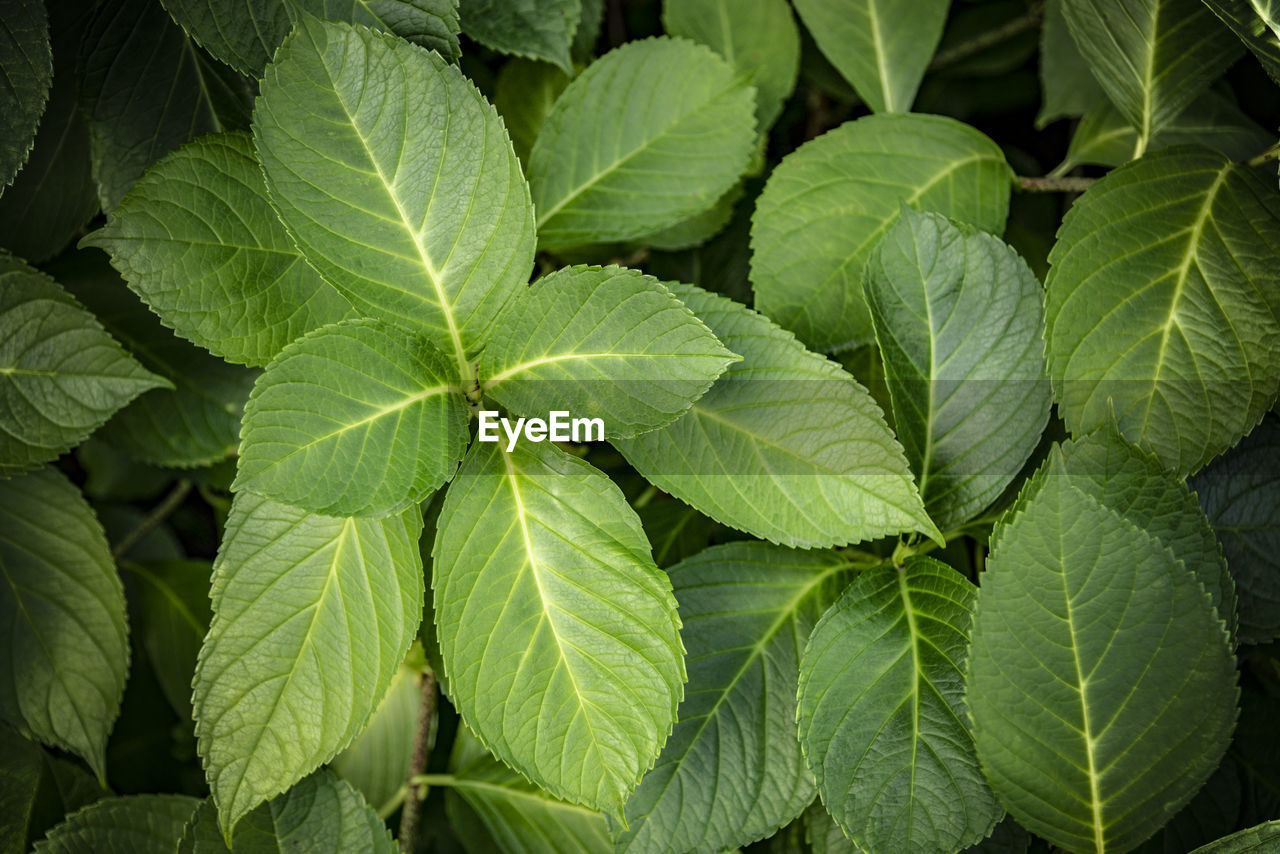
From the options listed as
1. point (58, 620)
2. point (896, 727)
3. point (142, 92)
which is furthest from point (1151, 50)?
point (58, 620)

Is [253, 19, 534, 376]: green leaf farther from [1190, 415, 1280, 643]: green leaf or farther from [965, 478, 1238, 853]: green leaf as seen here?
[1190, 415, 1280, 643]: green leaf

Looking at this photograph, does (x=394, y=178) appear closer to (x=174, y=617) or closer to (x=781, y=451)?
(x=781, y=451)

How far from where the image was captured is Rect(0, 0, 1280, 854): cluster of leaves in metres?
0.75

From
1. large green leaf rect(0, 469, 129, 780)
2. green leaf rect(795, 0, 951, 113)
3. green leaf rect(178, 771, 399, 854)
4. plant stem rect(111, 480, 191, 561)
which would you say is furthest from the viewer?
plant stem rect(111, 480, 191, 561)

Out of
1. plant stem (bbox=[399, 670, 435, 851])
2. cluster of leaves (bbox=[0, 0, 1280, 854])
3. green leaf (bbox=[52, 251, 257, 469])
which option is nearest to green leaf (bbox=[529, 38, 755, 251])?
cluster of leaves (bbox=[0, 0, 1280, 854])

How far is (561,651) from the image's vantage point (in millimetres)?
766

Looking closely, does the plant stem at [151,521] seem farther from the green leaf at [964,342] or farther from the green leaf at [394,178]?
the green leaf at [964,342]

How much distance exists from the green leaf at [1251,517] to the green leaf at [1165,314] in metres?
0.09

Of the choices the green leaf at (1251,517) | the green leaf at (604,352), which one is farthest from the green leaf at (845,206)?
the green leaf at (1251,517)

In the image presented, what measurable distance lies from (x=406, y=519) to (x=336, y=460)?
153 millimetres

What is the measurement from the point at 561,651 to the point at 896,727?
0.33 metres

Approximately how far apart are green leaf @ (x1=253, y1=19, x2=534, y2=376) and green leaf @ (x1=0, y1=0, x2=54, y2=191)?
31 cm

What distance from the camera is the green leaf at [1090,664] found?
728mm

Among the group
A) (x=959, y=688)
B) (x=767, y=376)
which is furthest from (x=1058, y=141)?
(x=959, y=688)
